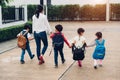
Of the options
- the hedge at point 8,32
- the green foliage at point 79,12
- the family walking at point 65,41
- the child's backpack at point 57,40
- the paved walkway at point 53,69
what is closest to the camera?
the paved walkway at point 53,69

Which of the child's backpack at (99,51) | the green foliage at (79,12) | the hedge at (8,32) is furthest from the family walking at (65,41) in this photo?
the green foliage at (79,12)

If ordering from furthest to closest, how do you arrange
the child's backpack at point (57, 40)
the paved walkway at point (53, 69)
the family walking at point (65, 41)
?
the child's backpack at point (57, 40)
the family walking at point (65, 41)
the paved walkway at point (53, 69)

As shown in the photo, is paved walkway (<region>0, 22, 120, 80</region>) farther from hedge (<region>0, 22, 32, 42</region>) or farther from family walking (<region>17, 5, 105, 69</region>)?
hedge (<region>0, 22, 32, 42</region>)

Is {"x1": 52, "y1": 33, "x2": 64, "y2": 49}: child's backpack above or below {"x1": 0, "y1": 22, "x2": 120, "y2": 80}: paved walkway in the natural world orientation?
above

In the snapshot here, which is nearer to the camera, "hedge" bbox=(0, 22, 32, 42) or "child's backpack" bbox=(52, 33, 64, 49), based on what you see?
"child's backpack" bbox=(52, 33, 64, 49)

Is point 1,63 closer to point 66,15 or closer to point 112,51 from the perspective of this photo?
point 112,51

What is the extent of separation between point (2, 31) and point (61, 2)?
17775 millimetres

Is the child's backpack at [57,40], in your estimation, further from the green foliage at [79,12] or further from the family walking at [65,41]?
the green foliage at [79,12]

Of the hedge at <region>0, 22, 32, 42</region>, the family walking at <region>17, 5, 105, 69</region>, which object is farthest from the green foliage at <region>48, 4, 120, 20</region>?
the family walking at <region>17, 5, 105, 69</region>

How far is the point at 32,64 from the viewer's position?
37.0ft

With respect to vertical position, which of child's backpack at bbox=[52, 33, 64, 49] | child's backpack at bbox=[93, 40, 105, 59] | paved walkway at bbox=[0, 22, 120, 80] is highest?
child's backpack at bbox=[52, 33, 64, 49]

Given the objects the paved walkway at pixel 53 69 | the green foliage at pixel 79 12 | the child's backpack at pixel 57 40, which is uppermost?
the green foliage at pixel 79 12

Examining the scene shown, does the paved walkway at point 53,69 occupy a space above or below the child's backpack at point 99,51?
below

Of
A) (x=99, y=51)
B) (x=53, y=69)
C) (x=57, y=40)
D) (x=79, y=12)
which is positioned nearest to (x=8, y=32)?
(x=57, y=40)
